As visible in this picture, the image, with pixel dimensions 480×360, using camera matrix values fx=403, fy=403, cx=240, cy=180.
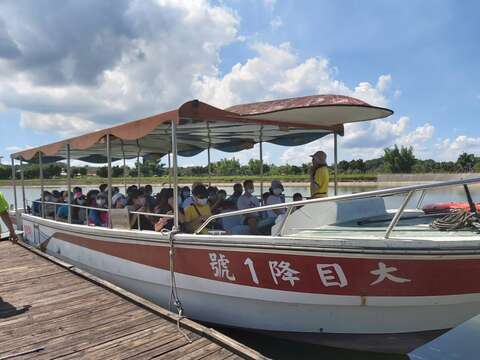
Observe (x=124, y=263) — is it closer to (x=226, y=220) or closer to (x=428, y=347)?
(x=226, y=220)

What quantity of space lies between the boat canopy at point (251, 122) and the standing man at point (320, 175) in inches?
23.8

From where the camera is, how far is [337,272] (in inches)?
142

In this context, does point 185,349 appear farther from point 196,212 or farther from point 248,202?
point 248,202

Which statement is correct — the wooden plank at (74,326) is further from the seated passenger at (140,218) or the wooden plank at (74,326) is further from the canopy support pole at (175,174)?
the canopy support pole at (175,174)

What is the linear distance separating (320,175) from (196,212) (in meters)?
1.83

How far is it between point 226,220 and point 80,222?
3622mm

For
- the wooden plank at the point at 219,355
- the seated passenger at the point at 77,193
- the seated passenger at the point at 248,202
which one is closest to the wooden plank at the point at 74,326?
the wooden plank at the point at 219,355

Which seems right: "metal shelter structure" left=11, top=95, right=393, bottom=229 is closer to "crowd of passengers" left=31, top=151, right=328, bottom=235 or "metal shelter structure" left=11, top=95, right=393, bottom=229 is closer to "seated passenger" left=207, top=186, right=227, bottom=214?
"crowd of passengers" left=31, top=151, right=328, bottom=235

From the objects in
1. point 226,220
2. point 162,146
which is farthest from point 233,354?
point 162,146

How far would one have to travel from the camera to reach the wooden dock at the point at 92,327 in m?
3.86

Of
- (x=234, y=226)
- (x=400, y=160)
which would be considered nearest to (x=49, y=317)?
(x=234, y=226)

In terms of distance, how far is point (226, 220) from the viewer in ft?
18.3

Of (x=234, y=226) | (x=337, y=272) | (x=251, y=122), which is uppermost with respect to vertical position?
(x=251, y=122)

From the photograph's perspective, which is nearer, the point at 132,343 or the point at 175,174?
the point at 132,343
